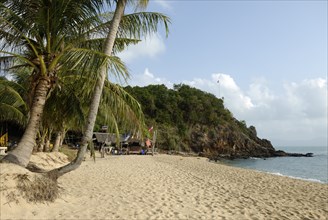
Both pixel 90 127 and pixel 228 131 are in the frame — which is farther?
pixel 228 131

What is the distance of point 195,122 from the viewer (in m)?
61.7

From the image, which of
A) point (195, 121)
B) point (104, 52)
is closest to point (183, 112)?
point (195, 121)

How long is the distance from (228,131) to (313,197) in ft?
180

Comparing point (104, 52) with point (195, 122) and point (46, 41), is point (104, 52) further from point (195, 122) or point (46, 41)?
point (195, 122)

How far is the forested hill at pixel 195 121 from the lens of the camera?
5675cm

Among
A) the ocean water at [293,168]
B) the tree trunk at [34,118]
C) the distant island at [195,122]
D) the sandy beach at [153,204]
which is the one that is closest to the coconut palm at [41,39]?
the tree trunk at [34,118]

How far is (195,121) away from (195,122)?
366mm

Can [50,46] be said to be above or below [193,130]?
below

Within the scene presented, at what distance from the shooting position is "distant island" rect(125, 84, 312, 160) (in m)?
56.6

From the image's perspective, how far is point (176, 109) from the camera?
2345 inches

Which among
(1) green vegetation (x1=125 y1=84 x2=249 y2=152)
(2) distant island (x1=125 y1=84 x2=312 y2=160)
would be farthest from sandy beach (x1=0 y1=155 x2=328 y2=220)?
(1) green vegetation (x1=125 y1=84 x2=249 y2=152)

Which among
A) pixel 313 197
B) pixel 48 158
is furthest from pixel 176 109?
pixel 313 197

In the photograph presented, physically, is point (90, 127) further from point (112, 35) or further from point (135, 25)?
point (135, 25)

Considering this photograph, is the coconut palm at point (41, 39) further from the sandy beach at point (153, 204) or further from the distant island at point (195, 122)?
the distant island at point (195, 122)
